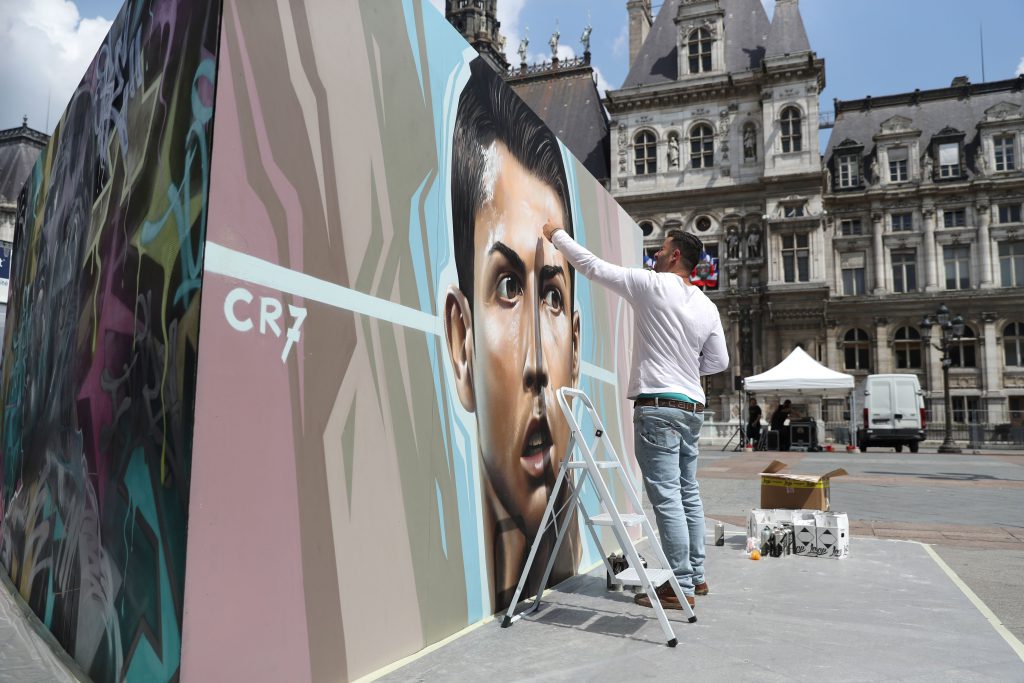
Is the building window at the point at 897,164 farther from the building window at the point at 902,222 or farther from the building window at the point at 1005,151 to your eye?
the building window at the point at 1005,151

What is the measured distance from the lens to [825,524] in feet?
16.9

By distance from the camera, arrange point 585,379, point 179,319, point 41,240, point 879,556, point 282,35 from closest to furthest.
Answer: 1. point 179,319
2. point 282,35
3. point 41,240
4. point 585,379
5. point 879,556

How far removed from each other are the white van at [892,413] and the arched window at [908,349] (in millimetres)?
13047

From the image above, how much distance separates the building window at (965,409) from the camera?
33531 millimetres

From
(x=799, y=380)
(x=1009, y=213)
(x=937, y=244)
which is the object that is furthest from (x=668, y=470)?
(x=1009, y=213)

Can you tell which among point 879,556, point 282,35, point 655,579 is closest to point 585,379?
point 655,579

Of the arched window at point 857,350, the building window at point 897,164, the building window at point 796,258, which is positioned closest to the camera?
the building window at point 796,258

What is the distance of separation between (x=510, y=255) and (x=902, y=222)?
125 feet

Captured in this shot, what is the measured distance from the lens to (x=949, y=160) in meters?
35.9

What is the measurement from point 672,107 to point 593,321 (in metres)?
33.1

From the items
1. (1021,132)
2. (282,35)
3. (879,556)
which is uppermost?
(1021,132)

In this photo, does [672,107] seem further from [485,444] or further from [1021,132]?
[485,444]

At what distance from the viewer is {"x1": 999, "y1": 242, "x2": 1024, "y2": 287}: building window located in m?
34.2

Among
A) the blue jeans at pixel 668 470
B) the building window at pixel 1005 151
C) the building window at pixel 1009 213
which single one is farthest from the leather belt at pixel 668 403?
the building window at pixel 1005 151
